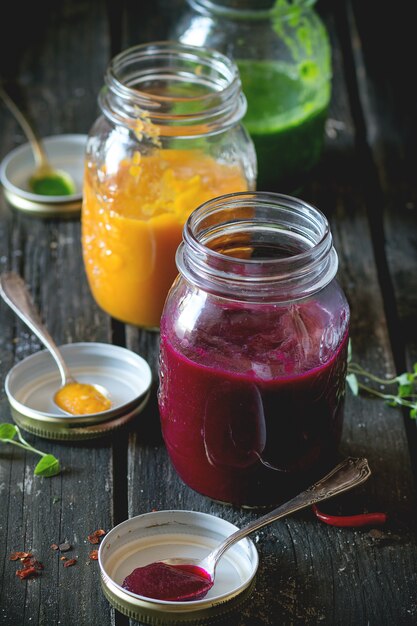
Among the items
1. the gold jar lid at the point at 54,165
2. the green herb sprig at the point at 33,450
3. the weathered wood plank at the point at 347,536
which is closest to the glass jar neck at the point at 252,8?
the gold jar lid at the point at 54,165

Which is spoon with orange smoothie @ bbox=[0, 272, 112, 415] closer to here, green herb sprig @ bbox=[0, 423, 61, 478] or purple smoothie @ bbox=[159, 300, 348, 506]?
green herb sprig @ bbox=[0, 423, 61, 478]

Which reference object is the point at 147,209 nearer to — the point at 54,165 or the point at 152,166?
the point at 152,166

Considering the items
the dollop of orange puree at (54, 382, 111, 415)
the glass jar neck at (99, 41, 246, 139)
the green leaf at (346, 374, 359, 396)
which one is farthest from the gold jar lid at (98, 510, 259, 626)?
the glass jar neck at (99, 41, 246, 139)

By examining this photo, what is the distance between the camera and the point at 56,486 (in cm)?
160

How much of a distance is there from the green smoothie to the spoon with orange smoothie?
1.90 feet

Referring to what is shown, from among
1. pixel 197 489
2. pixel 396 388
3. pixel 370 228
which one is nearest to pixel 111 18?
pixel 370 228

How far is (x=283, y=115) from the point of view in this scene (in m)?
2.16

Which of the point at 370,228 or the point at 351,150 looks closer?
the point at 370,228

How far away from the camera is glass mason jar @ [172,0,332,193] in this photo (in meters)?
2.15

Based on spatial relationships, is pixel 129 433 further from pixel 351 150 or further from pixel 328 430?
pixel 351 150

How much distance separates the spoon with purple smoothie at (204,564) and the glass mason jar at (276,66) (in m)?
0.83

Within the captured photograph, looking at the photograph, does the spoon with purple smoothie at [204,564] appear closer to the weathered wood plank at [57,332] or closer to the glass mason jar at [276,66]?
the weathered wood plank at [57,332]

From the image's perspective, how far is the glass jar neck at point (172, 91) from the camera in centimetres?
171

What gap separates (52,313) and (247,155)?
46cm
